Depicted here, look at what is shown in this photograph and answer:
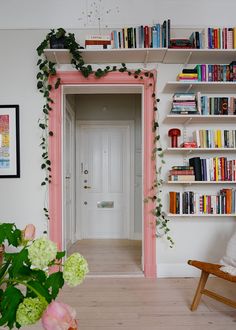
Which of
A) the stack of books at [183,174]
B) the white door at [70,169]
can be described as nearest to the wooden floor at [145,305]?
the stack of books at [183,174]

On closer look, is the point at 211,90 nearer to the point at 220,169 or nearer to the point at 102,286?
the point at 220,169

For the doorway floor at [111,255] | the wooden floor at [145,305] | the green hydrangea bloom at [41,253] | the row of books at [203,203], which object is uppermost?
the green hydrangea bloom at [41,253]

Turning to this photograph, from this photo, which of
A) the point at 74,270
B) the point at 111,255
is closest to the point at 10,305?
the point at 74,270

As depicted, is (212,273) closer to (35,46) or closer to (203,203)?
(203,203)

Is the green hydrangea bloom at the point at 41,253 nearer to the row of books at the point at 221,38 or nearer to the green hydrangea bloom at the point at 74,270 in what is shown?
the green hydrangea bloom at the point at 74,270

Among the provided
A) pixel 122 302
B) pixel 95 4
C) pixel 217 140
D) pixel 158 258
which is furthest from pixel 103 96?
pixel 122 302

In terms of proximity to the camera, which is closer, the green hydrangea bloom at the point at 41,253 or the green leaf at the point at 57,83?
the green hydrangea bloom at the point at 41,253

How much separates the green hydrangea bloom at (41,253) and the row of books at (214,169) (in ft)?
7.83

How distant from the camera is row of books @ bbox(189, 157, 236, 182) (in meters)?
2.77

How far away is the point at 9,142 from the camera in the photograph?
115 inches

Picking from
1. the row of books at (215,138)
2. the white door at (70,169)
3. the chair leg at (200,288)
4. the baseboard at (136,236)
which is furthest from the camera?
the baseboard at (136,236)

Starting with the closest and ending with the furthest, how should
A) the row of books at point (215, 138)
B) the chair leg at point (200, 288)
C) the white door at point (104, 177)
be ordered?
the chair leg at point (200, 288)
the row of books at point (215, 138)
the white door at point (104, 177)

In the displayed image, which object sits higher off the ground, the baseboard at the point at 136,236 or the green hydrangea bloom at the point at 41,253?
the green hydrangea bloom at the point at 41,253

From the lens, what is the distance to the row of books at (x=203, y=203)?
279 cm
